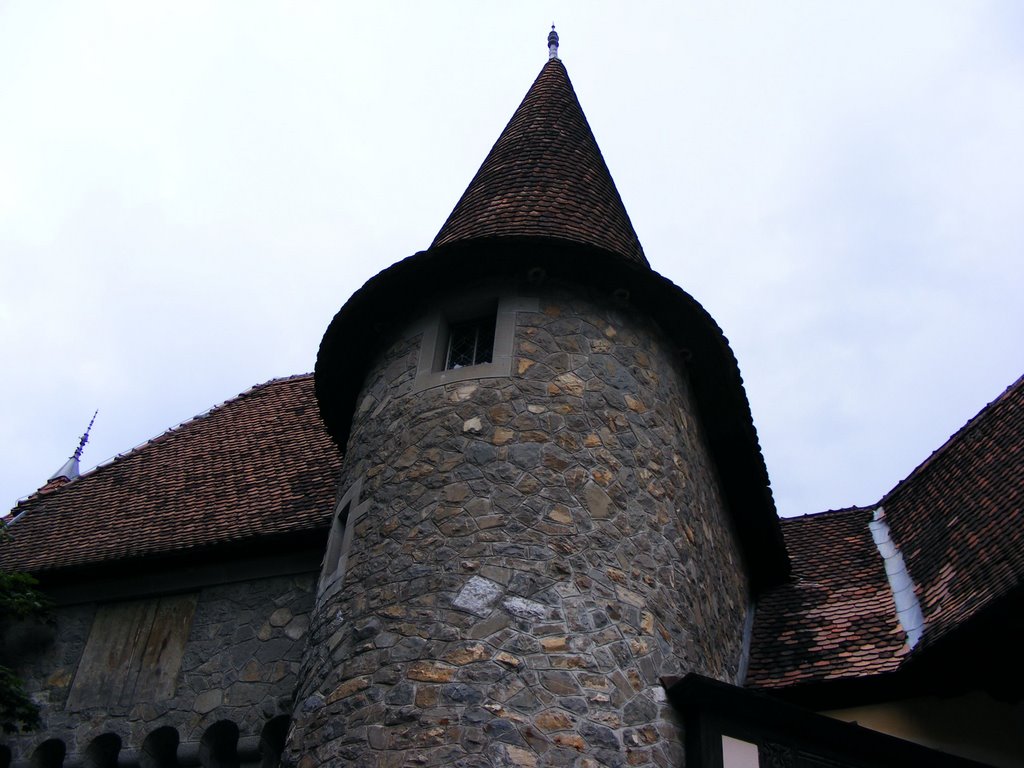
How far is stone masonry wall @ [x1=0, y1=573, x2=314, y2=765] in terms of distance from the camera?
8.81 metres

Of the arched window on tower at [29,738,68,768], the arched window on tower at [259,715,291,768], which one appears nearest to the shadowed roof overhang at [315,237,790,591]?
the arched window on tower at [259,715,291,768]

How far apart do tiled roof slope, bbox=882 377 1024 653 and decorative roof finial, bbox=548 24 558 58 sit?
21.7ft

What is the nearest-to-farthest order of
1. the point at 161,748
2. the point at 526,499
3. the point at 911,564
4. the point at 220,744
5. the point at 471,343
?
1. the point at 526,499
2. the point at 471,343
3. the point at 220,744
4. the point at 161,748
5. the point at 911,564

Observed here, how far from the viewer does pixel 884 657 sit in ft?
29.0

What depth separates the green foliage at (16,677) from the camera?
9.02m

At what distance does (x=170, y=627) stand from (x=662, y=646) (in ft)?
15.8

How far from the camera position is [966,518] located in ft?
33.2

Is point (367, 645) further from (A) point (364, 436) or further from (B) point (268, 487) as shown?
(B) point (268, 487)

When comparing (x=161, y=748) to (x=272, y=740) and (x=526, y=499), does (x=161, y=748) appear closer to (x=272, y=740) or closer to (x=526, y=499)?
(x=272, y=740)

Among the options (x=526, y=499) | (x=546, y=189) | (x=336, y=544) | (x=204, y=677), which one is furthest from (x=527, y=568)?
(x=546, y=189)

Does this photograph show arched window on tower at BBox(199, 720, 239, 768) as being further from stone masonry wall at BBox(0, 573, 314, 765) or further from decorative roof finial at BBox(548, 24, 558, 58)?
decorative roof finial at BBox(548, 24, 558, 58)

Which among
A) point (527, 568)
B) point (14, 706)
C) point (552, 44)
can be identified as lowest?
point (14, 706)

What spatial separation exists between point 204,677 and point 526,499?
3.70 metres

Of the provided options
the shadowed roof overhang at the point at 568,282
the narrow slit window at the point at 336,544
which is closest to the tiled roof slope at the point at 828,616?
the shadowed roof overhang at the point at 568,282
